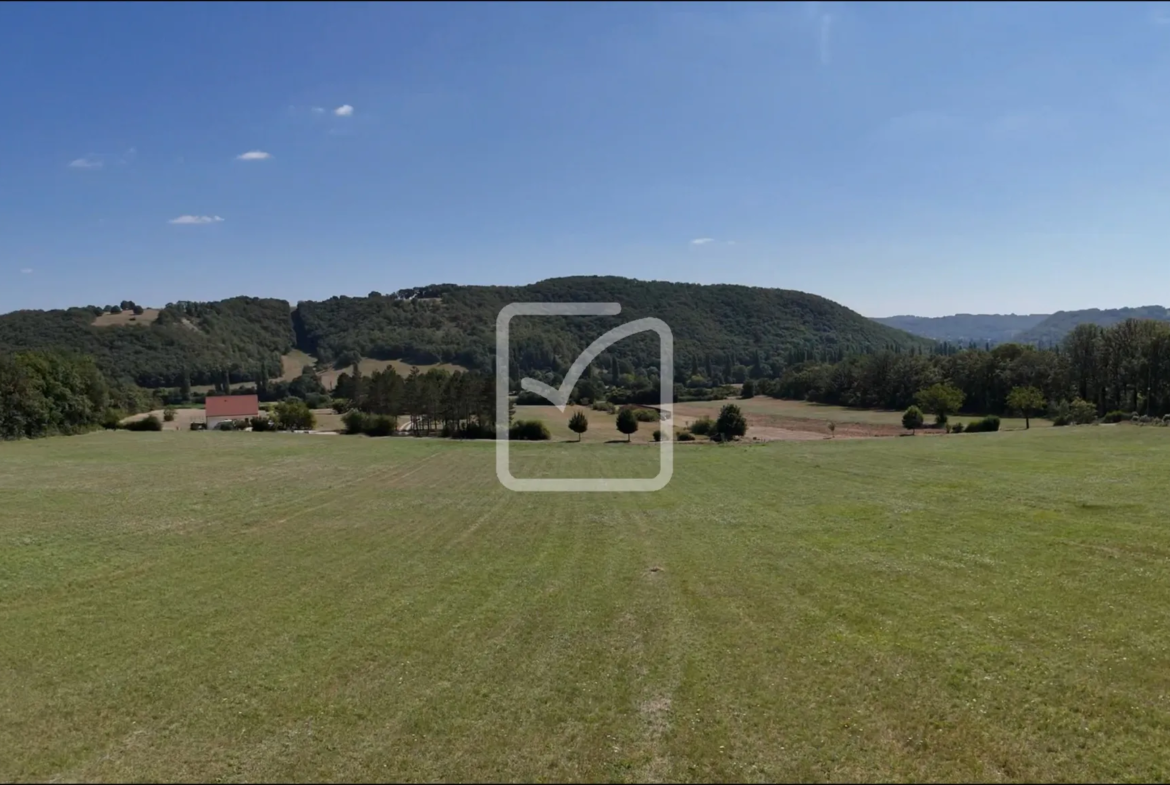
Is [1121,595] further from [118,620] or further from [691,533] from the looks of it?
[118,620]

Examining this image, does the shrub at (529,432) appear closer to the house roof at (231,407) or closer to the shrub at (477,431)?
the shrub at (477,431)

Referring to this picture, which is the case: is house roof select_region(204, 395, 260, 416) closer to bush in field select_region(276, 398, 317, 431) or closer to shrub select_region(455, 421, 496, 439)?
bush in field select_region(276, 398, 317, 431)

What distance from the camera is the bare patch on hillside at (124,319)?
570ft

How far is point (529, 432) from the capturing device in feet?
223

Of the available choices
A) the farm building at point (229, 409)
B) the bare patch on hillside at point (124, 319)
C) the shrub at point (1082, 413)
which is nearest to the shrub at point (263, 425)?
the farm building at point (229, 409)

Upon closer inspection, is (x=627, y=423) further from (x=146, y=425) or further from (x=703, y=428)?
(x=146, y=425)

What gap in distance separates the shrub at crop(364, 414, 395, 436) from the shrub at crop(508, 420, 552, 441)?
14203mm

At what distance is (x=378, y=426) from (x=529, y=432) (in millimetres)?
17044

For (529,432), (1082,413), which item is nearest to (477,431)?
(529,432)

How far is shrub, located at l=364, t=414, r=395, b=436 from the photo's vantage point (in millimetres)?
72625

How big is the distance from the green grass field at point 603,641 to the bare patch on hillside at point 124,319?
182 meters

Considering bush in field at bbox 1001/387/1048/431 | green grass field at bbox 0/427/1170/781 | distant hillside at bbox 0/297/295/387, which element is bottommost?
green grass field at bbox 0/427/1170/781

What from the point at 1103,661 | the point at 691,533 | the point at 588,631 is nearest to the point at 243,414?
the point at 691,533

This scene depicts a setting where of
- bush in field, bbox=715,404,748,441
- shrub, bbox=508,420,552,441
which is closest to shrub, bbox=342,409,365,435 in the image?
shrub, bbox=508,420,552,441
